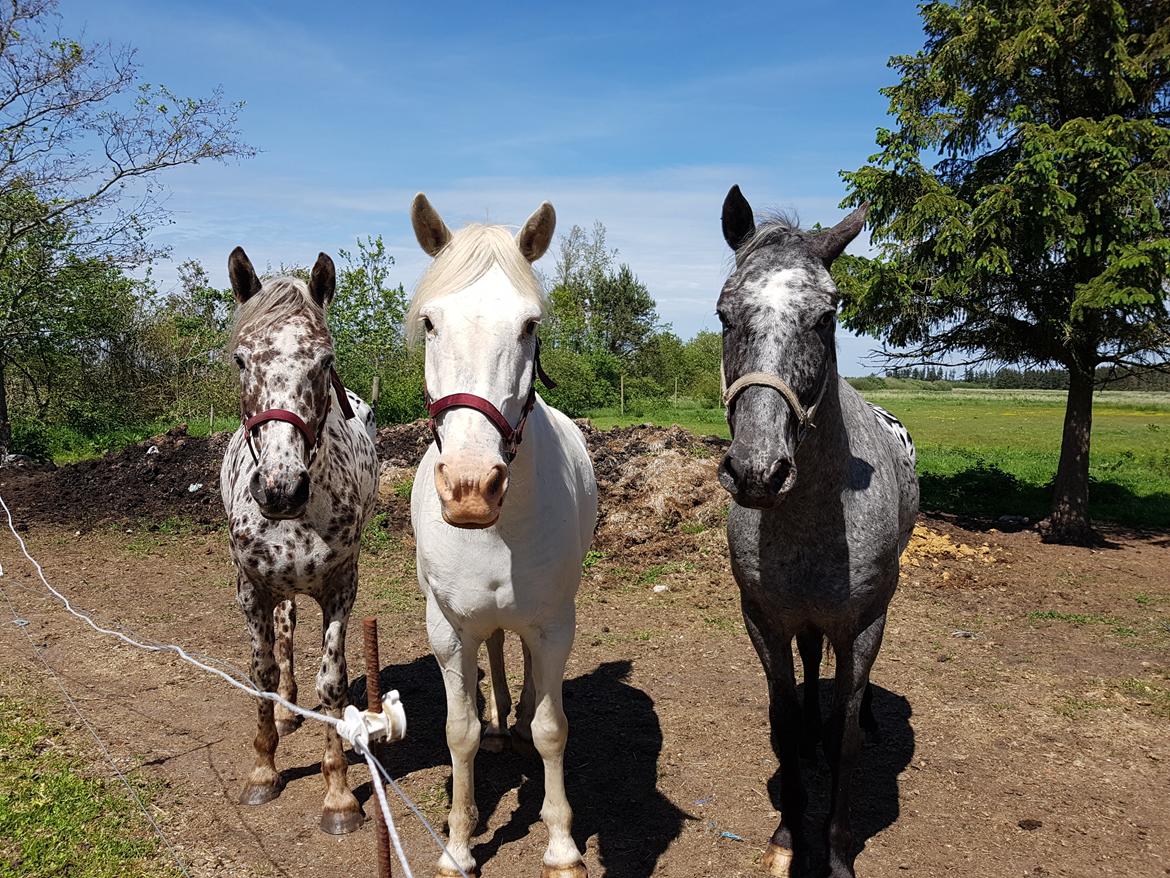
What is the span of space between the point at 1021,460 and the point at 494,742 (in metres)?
17.3

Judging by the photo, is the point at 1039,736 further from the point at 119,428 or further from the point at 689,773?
the point at 119,428

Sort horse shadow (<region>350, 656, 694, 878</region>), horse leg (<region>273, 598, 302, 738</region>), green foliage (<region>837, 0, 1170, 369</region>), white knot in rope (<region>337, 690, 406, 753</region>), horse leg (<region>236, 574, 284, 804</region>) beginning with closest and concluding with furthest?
white knot in rope (<region>337, 690, 406, 753</region>), horse shadow (<region>350, 656, 694, 878</region>), horse leg (<region>236, 574, 284, 804</region>), horse leg (<region>273, 598, 302, 738</region>), green foliage (<region>837, 0, 1170, 369</region>)

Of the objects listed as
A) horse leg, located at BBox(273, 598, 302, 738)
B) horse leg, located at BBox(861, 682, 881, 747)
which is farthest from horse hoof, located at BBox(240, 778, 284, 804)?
horse leg, located at BBox(861, 682, 881, 747)

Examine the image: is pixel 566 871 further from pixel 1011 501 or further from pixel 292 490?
pixel 1011 501

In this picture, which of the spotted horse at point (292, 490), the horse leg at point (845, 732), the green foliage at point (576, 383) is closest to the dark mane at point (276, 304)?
the spotted horse at point (292, 490)

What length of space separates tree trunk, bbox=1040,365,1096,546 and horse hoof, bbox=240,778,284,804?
1009 cm

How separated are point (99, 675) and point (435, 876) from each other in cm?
363

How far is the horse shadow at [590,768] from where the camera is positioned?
138 inches

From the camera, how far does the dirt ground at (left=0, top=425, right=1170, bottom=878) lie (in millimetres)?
3469

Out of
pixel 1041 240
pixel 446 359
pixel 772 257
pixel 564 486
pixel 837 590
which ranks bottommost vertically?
pixel 837 590

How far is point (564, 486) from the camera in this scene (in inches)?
118

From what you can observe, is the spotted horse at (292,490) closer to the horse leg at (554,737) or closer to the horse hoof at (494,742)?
the horse hoof at (494,742)

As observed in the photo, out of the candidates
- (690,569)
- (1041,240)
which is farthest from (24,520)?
(1041,240)

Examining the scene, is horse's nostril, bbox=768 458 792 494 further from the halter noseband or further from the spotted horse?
the spotted horse
